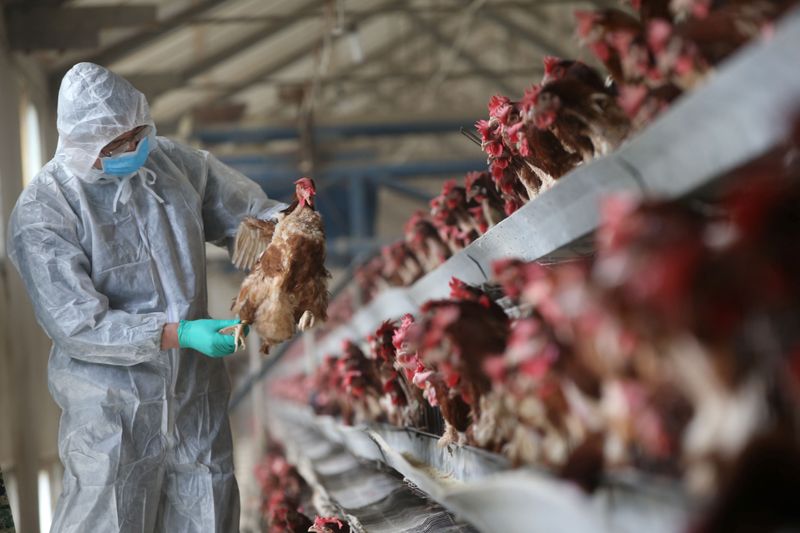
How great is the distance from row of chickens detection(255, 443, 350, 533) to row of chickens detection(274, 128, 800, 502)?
241 centimetres

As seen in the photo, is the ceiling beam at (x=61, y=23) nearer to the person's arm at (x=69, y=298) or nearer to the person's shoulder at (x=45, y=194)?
the person's shoulder at (x=45, y=194)

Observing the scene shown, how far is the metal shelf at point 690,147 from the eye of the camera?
1229 millimetres

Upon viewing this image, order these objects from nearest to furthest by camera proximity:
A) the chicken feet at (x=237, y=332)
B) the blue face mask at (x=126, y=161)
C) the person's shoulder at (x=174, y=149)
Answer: the chicken feet at (x=237, y=332), the blue face mask at (x=126, y=161), the person's shoulder at (x=174, y=149)

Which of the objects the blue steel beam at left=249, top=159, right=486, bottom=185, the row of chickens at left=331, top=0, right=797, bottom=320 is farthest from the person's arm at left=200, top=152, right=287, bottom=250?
the blue steel beam at left=249, top=159, right=486, bottom=185

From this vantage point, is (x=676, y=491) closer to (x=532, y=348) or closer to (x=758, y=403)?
(x=758, y=403)

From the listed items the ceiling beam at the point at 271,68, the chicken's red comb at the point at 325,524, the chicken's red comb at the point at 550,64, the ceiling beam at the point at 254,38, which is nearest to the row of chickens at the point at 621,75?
the chicken's red comb at the point at 550,64

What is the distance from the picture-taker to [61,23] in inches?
256

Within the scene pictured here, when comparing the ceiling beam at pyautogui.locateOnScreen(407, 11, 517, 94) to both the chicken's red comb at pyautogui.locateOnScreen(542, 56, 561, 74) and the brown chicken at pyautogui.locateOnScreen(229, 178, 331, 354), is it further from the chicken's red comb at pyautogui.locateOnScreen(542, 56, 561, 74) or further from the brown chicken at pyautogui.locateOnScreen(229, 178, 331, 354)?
the chicken's red comb at pyautogui.locateOnScreen(542, 56, 561, 74)

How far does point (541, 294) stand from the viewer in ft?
4.88

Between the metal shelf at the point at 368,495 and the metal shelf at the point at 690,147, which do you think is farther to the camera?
the metal shelf at the point at 368,495

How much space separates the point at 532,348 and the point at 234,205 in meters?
2.44

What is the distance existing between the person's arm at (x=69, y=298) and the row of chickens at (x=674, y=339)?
6.11ft

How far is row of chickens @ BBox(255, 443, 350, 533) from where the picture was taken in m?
3.94

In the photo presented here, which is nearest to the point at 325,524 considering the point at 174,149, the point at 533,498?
the point at 174,149
